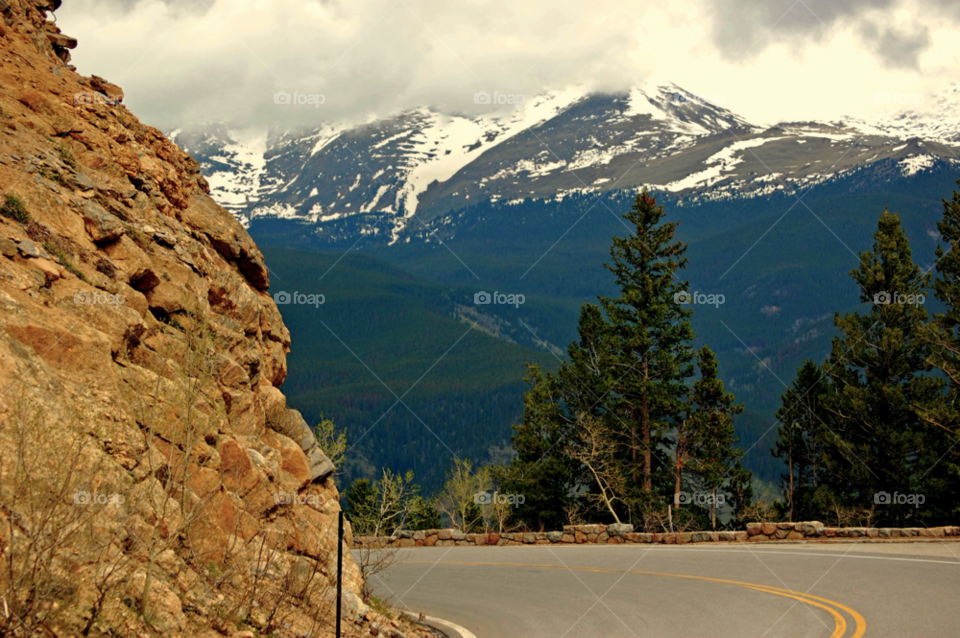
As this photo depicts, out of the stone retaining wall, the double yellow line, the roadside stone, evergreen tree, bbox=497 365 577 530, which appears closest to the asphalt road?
the double yellow line

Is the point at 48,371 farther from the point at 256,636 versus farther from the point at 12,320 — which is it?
the point at 256,636

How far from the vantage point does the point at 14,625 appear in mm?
6363

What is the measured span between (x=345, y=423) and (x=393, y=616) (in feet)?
572

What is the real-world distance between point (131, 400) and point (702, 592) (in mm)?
10877

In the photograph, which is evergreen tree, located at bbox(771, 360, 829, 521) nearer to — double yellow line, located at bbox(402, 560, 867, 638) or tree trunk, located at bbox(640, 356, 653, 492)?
tree trunk, located at bbox(640, 356, 653, 492)

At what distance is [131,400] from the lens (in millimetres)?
9602

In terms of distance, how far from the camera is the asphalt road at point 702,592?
12.2 metres

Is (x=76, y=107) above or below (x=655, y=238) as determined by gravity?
below

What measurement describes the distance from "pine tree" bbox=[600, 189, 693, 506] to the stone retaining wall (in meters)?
15.4

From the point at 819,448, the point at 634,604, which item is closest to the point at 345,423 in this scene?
the point at 819,448

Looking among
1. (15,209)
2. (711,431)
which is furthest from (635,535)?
(15,209)

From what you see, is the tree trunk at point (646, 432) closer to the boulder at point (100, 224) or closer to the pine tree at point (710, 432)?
the pine tree at point (710, 432)

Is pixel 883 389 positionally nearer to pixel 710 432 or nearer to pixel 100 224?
pixel 710 432

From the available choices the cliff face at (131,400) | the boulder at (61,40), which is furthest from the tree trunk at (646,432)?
the boulder at (61,40)
